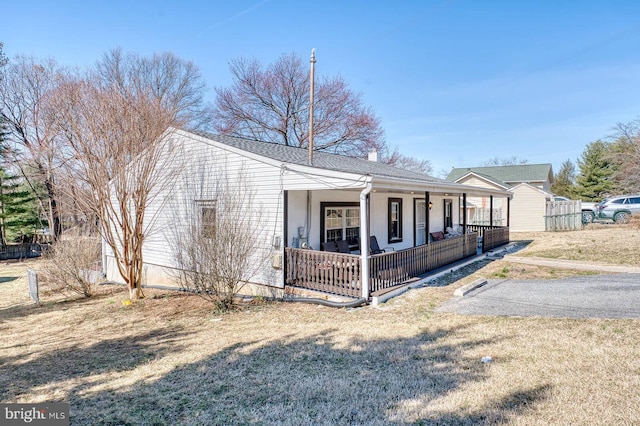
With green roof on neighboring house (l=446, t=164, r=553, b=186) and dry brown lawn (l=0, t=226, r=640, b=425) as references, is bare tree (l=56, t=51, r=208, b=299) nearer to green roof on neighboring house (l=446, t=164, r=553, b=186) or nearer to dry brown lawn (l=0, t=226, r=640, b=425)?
dry brown lawn (l=0, t=226, r=640, b=425)

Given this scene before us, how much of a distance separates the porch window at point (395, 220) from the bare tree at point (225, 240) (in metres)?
5.24

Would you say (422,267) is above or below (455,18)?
below

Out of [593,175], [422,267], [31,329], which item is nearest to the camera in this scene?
[31,329]

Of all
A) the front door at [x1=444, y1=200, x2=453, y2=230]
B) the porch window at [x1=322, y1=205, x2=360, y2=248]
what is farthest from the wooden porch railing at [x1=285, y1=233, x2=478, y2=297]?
the front door at [x1=444, y1=200, x2=453, y2=230]

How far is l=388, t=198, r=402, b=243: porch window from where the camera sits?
12.5m

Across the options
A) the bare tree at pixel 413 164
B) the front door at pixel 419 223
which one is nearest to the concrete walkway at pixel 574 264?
the front door at pixel 419 223

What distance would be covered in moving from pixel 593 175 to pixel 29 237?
174 ft

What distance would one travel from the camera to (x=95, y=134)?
27.2ft

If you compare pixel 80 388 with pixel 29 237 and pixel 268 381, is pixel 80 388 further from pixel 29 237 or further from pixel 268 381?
pixel 29 237

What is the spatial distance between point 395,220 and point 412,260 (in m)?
3.79

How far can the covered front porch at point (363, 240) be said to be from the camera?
7.80 metres

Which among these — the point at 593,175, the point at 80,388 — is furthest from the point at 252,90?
the point at 593,175

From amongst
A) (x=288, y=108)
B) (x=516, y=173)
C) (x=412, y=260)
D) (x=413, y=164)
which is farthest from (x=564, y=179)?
(x=412, y=260)

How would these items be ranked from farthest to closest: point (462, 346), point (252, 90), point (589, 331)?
point (252, 90), point (589, 331), point (462, 346)
